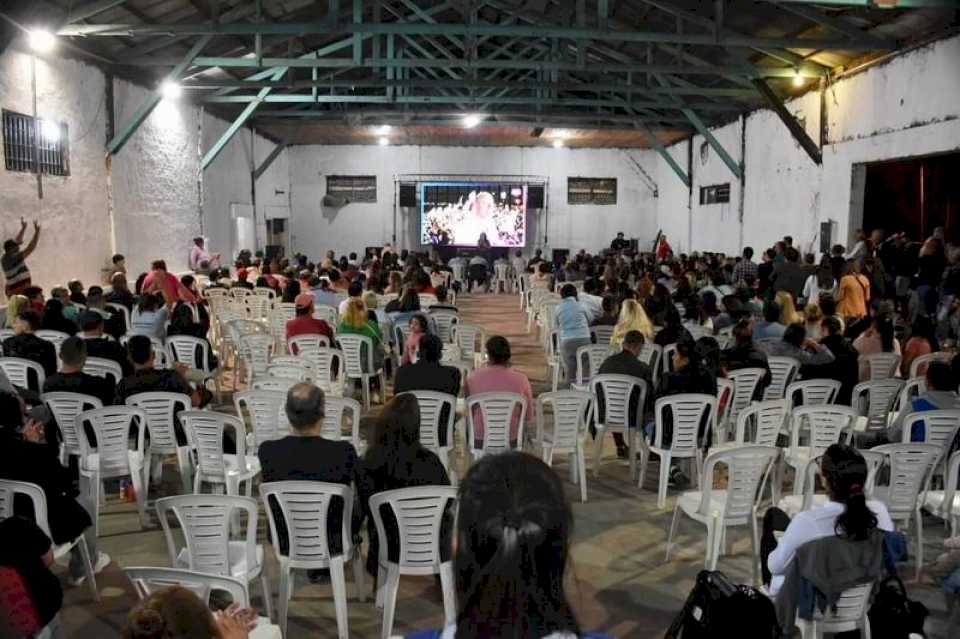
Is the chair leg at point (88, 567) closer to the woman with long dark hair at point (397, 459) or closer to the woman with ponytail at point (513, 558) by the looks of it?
the woman with long dark hair at point (397, 459)

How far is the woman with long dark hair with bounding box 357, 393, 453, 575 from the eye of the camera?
3770 mm

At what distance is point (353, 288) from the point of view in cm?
855

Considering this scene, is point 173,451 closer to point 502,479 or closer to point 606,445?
point 606,445

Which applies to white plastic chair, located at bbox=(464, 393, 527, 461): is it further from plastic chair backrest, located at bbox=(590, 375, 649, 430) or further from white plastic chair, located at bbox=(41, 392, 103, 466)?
white plastic chair, located at bbox=(41, 392, 103, 466)

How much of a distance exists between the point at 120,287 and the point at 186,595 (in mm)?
8079

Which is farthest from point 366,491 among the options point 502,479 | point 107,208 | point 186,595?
point 107,208

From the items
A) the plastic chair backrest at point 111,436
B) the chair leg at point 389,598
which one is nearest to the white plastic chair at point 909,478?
the chair leg at point 389,598

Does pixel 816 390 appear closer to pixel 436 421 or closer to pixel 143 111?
pixel 436 421

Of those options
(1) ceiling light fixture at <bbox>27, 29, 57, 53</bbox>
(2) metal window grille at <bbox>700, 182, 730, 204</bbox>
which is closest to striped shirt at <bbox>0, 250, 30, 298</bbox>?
(1) ceiling light fixture at <bbox>27, 29, 57, 53</bbox>

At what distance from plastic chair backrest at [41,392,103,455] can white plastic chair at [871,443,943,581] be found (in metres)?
4.43

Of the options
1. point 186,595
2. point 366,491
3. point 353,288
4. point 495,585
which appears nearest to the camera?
point 495,585

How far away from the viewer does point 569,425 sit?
5.55 meters

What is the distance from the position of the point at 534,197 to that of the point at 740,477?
1935cm

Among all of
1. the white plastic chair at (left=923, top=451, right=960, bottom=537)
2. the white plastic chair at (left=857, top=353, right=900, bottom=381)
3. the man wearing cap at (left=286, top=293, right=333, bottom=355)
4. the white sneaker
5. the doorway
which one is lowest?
the white sneaker
